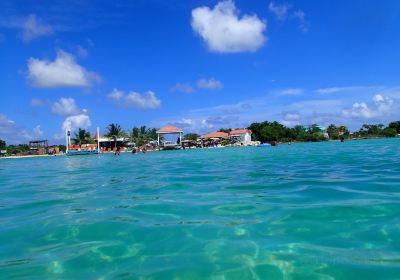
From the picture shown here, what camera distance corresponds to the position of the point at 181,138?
89375 mm

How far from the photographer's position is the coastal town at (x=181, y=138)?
78.3 m

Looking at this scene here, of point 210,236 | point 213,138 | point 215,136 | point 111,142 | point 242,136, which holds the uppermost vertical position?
point 215,136

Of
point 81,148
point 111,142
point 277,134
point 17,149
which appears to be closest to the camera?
point 81,148

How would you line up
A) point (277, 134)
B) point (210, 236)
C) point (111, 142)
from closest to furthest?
1. point (210, 236)
2. point (111, 142)
3. point (277, 134)

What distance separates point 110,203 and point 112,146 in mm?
75512

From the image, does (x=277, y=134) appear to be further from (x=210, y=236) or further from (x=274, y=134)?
(x=210, y=236)

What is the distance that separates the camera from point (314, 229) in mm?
4695

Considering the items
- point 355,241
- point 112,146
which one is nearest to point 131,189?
point 355,241

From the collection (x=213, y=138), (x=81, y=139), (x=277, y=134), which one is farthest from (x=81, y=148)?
(x=277, y=134)

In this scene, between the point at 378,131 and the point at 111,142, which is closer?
the point at 111,142

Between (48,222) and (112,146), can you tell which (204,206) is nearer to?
(48,222)

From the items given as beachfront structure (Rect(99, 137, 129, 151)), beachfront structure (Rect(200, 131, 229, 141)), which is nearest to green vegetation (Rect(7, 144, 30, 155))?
beachfront structure (Rect(99, 137, 129, 151))

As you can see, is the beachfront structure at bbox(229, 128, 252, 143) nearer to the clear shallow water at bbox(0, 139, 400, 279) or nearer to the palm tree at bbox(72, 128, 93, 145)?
the palm tree at bbox(72, 128, 93, 145)

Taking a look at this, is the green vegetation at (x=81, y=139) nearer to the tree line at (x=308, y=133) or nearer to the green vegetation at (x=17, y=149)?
the green vegetation at (x=17, y=149)
